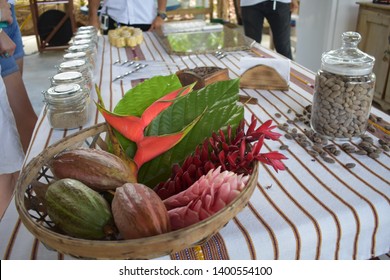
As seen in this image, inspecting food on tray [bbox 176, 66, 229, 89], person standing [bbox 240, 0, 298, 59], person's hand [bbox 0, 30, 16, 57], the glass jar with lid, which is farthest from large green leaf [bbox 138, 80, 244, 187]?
person standing [bbox 240, 0, 298, 59]

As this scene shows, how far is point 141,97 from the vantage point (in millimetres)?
614

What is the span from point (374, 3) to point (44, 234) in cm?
240

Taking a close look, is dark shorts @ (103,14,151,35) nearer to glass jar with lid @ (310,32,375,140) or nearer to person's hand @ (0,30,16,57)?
person's hand @ (0,30,16,57)

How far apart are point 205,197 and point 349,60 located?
415 mm

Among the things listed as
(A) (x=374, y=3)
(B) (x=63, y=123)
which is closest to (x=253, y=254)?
(B) (x=63, y=123)

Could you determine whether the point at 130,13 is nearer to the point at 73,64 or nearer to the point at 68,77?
the point at 73,64

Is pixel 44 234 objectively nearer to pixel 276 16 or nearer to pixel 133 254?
pixel 133 254

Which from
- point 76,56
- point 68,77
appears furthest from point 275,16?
point 68,77

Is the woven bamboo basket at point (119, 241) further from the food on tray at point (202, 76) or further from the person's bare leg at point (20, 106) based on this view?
the person's bare leg at point (20, 106)

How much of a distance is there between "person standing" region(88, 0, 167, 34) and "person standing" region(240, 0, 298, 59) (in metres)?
0.53

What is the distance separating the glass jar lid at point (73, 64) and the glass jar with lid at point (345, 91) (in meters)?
0.61

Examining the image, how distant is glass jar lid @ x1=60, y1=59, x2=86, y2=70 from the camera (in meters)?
0.99

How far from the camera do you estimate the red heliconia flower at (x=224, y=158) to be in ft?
1.55
